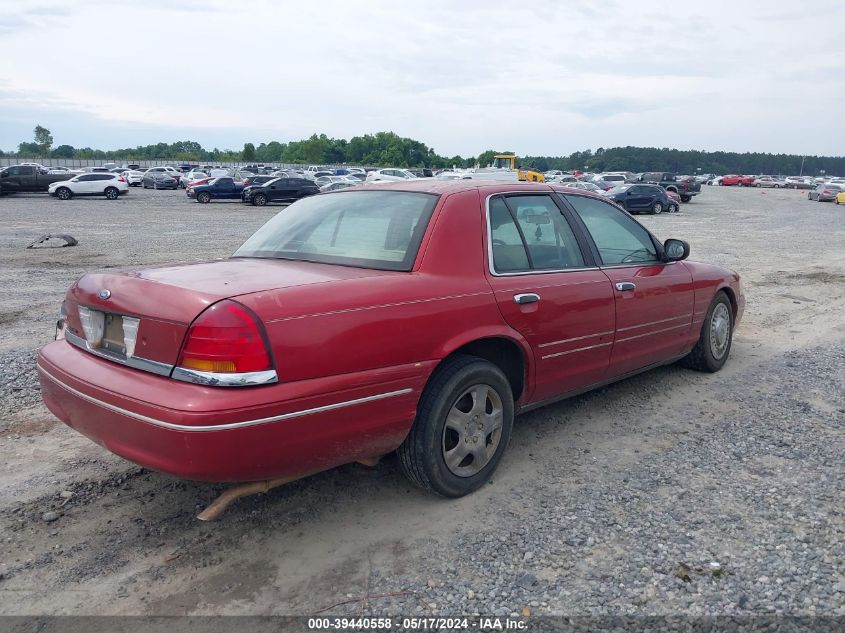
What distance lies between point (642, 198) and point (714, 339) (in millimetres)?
27288

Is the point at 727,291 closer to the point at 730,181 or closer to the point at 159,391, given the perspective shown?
the point at 159,391

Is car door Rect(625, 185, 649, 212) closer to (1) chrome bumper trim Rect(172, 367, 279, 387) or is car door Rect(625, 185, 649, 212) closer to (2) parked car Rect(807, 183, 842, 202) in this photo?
(2) parked car Rect(807, 183, 842, 202)

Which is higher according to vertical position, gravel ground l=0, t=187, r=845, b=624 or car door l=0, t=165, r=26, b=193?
car door l=0, t=165, r=26, b=193

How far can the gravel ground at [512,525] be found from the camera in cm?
285

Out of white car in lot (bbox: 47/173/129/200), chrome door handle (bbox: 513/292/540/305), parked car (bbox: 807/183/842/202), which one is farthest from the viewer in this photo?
parked car (bbox: 807/183/842/202)

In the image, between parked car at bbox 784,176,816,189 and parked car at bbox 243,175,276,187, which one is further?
parked car at bbox 784,176,816,189

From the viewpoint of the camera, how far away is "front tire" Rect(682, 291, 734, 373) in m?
5.73

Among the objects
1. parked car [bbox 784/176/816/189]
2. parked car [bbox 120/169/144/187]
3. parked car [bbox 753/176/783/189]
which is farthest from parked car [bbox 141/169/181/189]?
parked car [bbox 784/176/816/189]

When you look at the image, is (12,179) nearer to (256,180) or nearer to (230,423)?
(256,180)

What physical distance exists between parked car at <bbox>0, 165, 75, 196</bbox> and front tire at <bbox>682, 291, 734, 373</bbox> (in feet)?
124

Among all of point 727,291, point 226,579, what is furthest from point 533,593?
point 727,291

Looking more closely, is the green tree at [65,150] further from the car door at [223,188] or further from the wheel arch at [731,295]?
the wheel arch at [731,295]

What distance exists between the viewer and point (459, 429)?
3.60 metres

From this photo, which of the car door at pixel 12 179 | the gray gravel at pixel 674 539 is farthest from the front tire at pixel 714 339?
the car door at pixel 12 179
